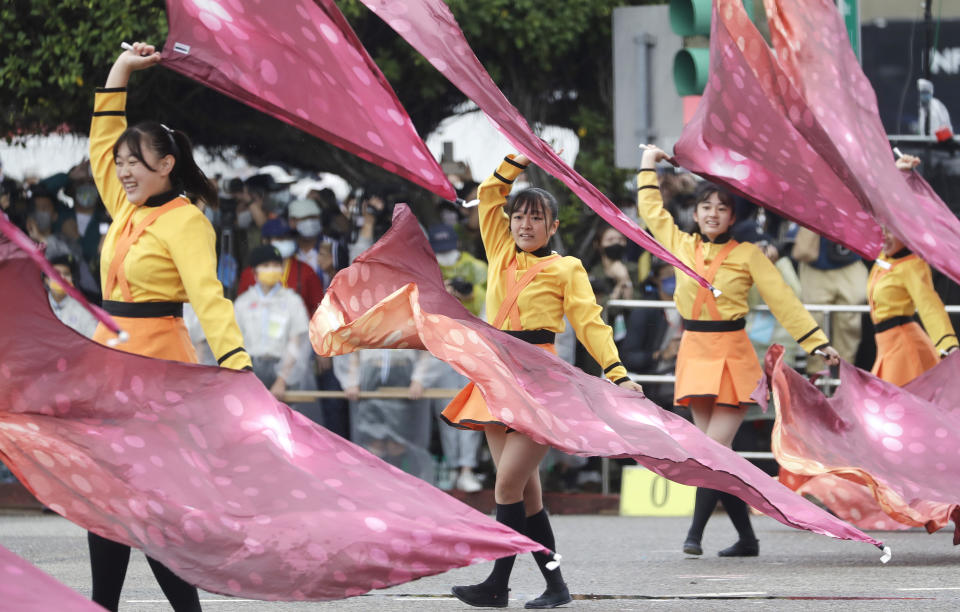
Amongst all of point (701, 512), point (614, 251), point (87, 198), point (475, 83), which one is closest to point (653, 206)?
point (701, 512)

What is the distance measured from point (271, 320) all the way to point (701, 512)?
141 inches

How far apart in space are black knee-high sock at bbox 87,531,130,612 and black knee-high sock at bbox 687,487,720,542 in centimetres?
386

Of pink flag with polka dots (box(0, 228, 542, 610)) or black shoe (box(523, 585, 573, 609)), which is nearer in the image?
pink flag with polka dots (box(0, 228, 542, 610))

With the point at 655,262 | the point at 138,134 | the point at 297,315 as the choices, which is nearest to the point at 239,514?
the point at 138,134

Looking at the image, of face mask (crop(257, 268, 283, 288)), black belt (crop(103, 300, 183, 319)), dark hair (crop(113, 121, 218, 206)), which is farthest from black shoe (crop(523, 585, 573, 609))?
face mask (crop(257, 268, 283, 288))

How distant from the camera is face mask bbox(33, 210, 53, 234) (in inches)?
464

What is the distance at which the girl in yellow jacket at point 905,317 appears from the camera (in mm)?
9047

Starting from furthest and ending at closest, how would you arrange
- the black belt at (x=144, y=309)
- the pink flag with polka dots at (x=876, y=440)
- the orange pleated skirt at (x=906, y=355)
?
the orange pleated skirt at (x=906, y=355) → the pink flag with polka dots at (x=876, y=440) → the black belt at (x=144, y=309)

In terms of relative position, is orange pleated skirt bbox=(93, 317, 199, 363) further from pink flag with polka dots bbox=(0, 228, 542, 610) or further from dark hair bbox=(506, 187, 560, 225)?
→ dark hair bbox=(506, 187, 560, 225)

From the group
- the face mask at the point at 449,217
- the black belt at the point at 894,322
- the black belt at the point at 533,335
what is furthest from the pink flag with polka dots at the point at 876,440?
the face mask at the point at 449,217

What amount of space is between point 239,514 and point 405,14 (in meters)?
2.17

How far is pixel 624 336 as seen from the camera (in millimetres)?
11188

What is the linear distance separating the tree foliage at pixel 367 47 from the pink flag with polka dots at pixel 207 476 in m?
7.11

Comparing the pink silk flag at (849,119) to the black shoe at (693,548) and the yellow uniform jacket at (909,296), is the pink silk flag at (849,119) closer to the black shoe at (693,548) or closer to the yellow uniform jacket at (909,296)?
the yellow uniform jacket at (909,296)
